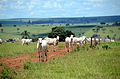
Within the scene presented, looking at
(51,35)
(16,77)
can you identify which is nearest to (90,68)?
(16,77)

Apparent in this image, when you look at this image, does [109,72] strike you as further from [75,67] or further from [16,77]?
[16,77]

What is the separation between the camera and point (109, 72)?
15008 millimetres

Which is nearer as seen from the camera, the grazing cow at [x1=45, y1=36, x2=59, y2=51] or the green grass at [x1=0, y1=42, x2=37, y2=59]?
the green grass at [x1=0, y1=42, x2=37, y2=59]

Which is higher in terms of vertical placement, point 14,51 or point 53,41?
point 14,51

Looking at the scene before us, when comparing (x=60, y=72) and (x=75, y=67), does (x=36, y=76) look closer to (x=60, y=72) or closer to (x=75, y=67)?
(x=60, y=72)

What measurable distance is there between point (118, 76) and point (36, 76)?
15.1 feet

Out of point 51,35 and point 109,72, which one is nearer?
point 109,72

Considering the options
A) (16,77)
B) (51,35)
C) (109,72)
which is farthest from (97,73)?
(51,35)

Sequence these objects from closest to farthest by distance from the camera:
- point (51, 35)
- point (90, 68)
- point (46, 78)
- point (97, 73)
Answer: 1. point (46, 78)
2. point (97, 73)
3. point (90, 68)
4. point (51, 35)

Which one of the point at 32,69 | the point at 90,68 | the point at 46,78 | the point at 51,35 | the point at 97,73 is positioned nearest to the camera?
the point at 46,78

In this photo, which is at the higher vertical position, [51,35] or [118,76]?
[118,76]

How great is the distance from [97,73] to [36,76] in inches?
139

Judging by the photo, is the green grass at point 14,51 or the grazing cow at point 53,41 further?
the grazing cow at point 53,41

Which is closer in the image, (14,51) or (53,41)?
(14,51)
